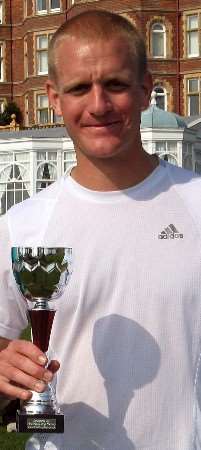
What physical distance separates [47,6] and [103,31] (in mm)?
50014

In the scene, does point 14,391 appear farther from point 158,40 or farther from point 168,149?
point 158,40

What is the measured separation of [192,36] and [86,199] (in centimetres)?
4592

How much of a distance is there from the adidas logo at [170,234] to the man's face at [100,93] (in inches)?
9.7

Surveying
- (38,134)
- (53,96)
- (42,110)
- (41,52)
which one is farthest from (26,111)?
(53,96)

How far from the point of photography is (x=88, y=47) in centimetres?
298

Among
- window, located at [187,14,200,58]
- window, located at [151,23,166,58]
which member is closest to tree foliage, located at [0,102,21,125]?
window, located at [151,23,166,58]

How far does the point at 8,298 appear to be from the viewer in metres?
3.11

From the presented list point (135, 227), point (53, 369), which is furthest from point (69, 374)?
point (135, 227)

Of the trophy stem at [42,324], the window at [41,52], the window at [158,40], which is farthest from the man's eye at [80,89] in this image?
the window at [41,52]

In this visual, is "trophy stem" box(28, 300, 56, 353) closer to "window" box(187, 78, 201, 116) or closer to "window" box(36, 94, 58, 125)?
"window" box(187, 78, 201, 116)

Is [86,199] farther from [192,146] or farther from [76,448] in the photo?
[192,146]

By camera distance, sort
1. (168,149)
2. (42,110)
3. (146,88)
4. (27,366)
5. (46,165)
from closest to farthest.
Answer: (27,366), (146,88), (168,149), (46,165), (42,110)

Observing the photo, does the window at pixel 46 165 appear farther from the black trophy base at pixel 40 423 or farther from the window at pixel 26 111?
the black trophy base at pixel 40 423

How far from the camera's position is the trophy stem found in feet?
9.41
